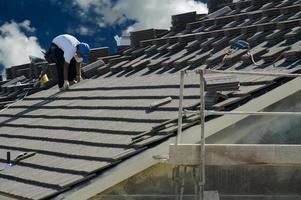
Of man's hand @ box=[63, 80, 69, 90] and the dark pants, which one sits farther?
the dark pants

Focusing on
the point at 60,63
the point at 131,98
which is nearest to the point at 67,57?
the point at 60,63

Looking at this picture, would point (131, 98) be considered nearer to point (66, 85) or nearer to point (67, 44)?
point (66, 85)

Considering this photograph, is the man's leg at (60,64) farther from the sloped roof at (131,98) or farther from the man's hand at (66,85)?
the sloped roof at (131,98)

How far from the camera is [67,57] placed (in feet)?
37.3

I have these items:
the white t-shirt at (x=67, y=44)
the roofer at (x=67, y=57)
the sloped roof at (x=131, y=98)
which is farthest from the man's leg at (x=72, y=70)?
the sloped roof at (x=131, y=98)

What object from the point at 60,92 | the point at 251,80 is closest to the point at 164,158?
the point at 251,80

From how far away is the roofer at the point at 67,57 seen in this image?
11.4 m

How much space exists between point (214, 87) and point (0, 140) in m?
4.30

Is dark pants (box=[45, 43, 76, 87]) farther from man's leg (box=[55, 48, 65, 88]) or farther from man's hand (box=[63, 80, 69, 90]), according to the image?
man's hand (box=[63, 80, 69, 90])

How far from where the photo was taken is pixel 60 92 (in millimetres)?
11188

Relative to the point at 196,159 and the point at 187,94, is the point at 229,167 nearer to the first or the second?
the point at 196,159

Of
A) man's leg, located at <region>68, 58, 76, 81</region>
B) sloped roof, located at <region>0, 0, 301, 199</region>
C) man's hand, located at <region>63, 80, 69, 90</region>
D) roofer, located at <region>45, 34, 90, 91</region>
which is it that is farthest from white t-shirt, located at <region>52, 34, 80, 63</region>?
sloped roof, located at <region>0, 0, 301, 199</region>

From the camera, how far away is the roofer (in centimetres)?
1138

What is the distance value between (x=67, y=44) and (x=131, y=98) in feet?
10.5
